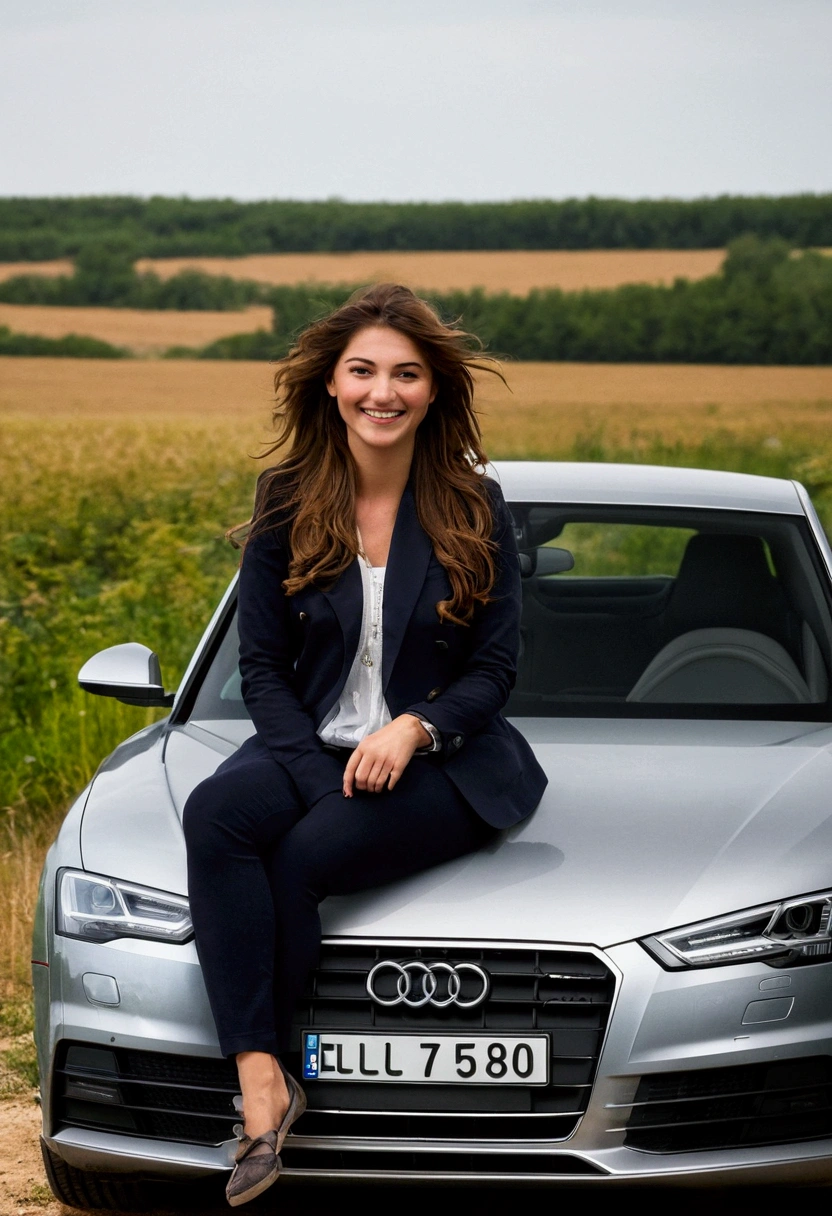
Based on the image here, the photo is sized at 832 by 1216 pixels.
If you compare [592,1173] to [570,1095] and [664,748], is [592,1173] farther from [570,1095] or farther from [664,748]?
[664,748]

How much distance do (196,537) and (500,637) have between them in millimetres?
8899

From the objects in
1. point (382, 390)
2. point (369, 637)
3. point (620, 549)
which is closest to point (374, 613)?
point (369, 637)

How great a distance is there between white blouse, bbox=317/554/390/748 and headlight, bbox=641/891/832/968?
0.72m

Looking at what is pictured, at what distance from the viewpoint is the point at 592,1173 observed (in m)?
2.88

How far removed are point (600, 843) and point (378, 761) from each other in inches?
16.2

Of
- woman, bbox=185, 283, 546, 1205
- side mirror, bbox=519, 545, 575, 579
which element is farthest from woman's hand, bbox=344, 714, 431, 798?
side mirror, bbox=519, 545, 575, 579

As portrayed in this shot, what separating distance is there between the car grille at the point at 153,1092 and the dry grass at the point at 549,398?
16.2 m

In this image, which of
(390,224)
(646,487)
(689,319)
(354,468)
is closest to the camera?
(354,468)

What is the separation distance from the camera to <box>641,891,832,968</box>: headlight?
2893 millimetres

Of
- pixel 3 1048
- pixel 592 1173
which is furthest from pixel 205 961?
pixel 3 1048

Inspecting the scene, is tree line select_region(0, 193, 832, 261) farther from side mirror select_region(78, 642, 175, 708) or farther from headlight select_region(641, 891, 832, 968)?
headlight select_region(641, 891, 832, 968)

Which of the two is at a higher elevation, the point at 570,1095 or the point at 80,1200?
the point at 570,1095

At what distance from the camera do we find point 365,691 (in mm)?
3369

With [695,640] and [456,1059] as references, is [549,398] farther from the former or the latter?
[456,1059]
